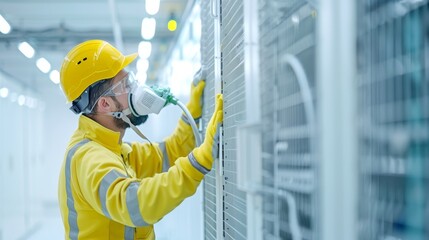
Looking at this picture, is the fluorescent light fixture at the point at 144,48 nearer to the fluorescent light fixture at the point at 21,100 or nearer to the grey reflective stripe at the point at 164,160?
the fluorescent light fixture at the point at 21,100

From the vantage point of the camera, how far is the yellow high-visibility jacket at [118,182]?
2.11 m

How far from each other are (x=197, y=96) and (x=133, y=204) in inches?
37.5

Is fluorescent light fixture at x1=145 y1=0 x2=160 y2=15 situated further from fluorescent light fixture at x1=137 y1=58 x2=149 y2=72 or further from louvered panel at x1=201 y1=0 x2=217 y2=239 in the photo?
fluorescent light fixture at x1=137 y1=58 x2=149 y2=72

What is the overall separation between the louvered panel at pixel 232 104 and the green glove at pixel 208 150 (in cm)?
4

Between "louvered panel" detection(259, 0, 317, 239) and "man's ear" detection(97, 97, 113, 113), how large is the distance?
1.25 meters

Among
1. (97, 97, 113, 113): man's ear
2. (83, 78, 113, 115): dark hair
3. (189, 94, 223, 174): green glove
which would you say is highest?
(83, 78, 113, 115): dark hair

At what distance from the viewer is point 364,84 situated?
3.97ft

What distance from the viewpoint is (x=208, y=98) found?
2.78 metres

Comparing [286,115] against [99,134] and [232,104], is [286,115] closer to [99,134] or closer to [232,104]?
[232,104]

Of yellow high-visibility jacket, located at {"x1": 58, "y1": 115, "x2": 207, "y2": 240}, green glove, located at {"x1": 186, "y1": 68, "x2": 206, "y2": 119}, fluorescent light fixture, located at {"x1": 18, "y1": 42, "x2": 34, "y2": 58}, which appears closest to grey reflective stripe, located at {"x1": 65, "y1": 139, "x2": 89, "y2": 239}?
yellow high-visibility jacket, located at {"x1": 58, "y1": 115, "x2": 207, "y2": 240}

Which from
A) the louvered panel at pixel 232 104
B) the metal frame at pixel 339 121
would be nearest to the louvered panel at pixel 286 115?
the metal frame at pixel 339 121

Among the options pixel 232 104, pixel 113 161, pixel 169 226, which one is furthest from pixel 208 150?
pixel 169 226

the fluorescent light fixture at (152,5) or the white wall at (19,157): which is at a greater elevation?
the fluorescent light fixture at (152,5)

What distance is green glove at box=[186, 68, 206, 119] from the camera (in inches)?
113
